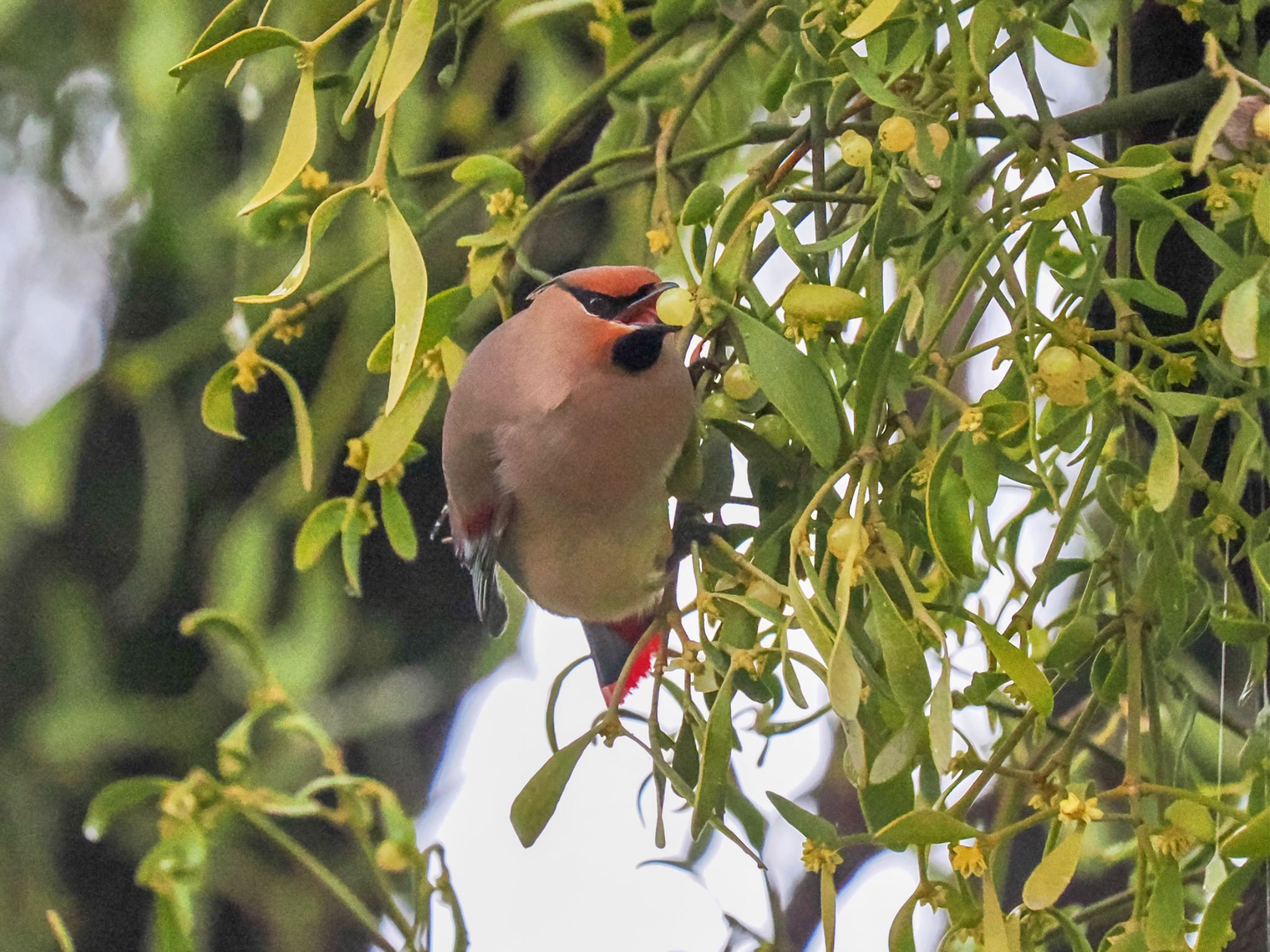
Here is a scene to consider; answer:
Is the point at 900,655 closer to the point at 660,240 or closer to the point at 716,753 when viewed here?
the point at 716,753

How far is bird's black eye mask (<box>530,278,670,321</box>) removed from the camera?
2.28 feet

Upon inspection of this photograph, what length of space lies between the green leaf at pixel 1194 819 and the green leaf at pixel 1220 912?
0.01 meters

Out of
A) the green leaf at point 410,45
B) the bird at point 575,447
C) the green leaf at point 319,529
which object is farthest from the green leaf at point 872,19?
the green leaf at point 319,529

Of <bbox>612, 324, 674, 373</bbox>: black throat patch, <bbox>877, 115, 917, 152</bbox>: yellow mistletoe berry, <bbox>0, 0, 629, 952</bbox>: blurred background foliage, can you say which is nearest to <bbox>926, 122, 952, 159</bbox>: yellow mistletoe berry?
<bbox>877, 115, 917, 152</bbox>: yellow mistletoe berry

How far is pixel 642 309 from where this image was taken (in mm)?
698

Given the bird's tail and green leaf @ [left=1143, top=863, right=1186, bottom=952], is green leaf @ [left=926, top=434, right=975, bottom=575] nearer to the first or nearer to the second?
green leaf @ [left=1143, top=863, right=1186, bottom=952]

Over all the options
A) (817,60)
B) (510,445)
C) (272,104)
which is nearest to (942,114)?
(817,60)

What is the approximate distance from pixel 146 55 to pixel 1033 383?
745mm

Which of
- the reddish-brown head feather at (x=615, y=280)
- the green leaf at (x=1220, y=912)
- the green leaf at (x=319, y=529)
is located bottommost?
the green leaf at (x=1220, y=912)

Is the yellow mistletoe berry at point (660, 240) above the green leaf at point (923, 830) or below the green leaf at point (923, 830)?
above

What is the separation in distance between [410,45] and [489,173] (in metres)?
0.10

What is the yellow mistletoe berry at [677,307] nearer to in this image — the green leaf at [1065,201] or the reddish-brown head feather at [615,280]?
the green leaf at [1065,201]

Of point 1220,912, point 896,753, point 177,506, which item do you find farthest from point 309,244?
point 177,506

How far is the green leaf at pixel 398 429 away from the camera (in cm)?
54
